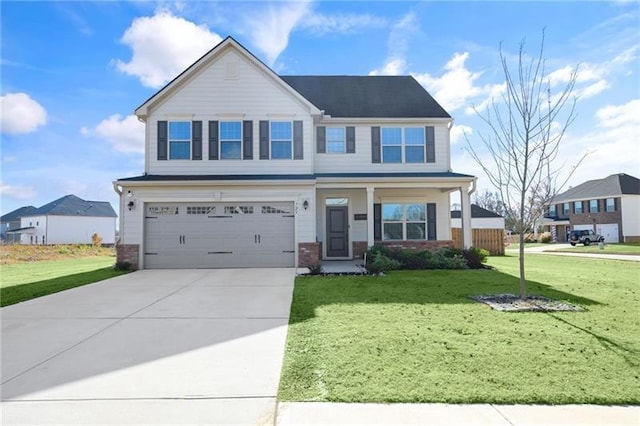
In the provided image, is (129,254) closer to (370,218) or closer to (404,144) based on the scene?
(370,218)

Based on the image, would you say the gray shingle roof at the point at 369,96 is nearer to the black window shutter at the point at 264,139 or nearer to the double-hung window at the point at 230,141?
the black window shutter at the point at 264,139

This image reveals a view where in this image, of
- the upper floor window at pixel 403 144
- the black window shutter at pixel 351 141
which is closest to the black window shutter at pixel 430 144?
the upper floor window at pixel 403 144

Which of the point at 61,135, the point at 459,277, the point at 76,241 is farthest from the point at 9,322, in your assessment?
the point at 76,241

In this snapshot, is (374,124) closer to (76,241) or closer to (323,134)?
(323,134)

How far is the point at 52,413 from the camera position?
315 centimetres

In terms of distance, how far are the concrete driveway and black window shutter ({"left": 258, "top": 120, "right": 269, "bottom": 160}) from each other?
705 centimetres

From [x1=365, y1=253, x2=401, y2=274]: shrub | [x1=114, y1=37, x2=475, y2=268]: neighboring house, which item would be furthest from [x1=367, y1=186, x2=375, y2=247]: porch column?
[x1=365, y1=253, x2=401, y2=274]: shrub

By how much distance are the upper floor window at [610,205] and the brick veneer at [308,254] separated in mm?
39619

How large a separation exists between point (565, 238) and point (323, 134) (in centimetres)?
4382

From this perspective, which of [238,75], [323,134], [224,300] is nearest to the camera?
[224,300]

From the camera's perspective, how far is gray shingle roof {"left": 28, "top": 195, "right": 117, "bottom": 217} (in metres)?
46.2

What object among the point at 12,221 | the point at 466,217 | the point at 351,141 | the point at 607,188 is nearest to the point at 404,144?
the point at 351,141

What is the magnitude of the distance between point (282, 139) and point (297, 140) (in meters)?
0.60

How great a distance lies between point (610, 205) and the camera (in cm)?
3806
